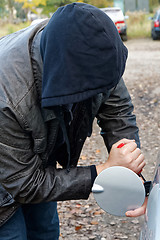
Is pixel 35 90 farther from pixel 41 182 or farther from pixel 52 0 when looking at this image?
pixel 52 0

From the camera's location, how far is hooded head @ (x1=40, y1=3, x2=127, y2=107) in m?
1.51

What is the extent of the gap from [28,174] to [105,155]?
11.0 feet

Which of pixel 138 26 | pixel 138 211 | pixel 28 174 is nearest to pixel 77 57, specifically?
pixel 28 174

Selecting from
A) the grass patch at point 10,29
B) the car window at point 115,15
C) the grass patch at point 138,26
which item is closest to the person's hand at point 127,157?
the car window at point 115,15

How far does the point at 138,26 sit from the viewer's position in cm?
2156

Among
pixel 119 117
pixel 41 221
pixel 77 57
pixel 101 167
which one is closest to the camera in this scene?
pixel 77 57

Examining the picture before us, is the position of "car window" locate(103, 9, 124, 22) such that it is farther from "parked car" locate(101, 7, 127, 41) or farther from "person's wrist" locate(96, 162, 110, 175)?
"person's wrist" locate(96, 162, 110, 175)

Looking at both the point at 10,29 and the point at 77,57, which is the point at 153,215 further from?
the point at 10,29

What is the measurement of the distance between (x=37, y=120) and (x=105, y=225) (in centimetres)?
201

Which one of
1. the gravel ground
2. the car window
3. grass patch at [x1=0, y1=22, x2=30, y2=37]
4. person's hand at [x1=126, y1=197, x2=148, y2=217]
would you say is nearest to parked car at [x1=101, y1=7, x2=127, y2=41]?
the car window

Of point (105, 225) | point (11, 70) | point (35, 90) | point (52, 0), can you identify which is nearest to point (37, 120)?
point (35, 90)

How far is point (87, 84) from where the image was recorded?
1554mm

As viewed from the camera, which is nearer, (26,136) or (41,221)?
(26,136)

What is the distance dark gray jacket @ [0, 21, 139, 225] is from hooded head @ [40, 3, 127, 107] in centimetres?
17
